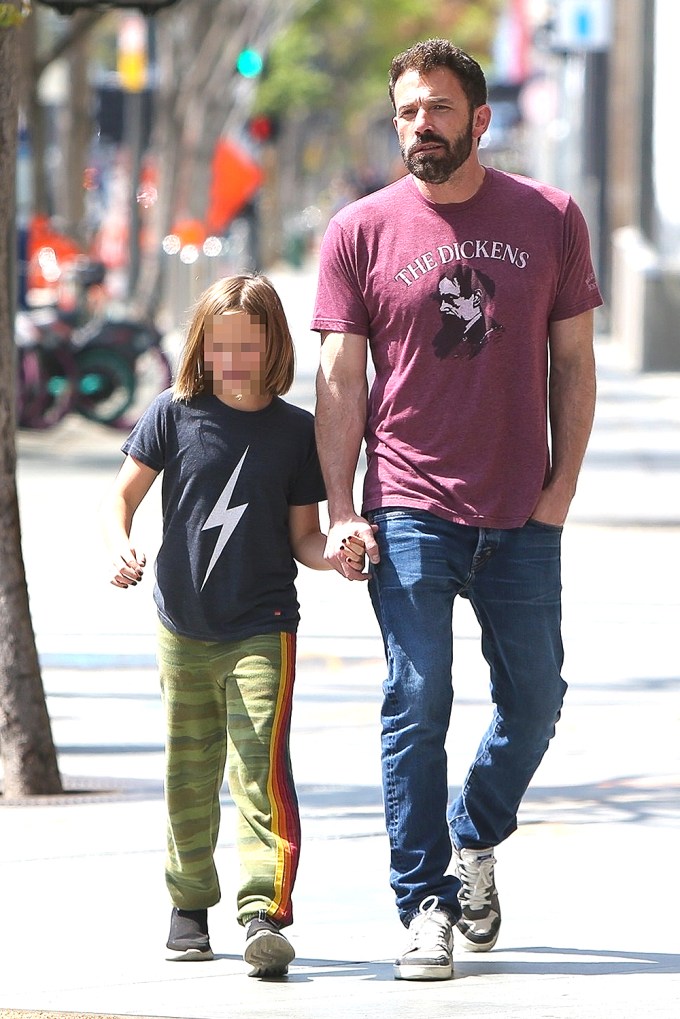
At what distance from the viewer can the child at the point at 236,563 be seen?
4.68 metres

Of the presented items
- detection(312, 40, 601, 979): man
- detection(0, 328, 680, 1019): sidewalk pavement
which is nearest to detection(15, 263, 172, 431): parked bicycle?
detection(0, 328, 680, 1019): sidewalk pavement

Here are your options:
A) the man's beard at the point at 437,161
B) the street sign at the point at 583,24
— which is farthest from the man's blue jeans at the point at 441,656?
the street sign at the point at 583,24

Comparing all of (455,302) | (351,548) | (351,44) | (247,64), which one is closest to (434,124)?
(455,302)

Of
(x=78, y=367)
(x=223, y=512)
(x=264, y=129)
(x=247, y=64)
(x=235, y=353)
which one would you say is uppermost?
(x=247, y=64)

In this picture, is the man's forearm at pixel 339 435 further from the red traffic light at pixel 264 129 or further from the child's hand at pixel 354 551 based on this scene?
the red traffic light at pixel 264 129

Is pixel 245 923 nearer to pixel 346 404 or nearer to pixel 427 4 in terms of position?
pixel 346 404

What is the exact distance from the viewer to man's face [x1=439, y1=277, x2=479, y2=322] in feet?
15.2

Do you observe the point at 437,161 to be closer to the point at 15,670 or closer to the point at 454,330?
the point at 454,330

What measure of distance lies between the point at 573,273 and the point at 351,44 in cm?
6523

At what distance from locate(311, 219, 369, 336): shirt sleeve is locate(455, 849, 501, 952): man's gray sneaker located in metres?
1.27

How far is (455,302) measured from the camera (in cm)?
465

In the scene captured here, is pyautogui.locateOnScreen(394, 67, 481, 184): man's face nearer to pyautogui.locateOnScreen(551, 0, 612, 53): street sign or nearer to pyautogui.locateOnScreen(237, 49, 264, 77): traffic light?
pyautogui.locateOnScreen(551, 0, 612, 53): street sign

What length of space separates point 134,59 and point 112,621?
2855 cm

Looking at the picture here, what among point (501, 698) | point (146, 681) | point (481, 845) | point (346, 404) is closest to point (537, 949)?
point (481, 845)
